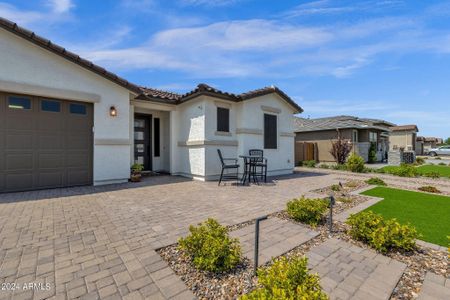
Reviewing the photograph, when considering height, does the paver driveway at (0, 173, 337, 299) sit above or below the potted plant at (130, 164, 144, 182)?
below

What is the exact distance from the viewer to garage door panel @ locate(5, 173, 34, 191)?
585cm

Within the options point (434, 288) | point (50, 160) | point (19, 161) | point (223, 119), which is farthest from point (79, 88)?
point (434, 288)

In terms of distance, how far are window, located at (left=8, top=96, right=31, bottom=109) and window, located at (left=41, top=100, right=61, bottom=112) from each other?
0.31 meters

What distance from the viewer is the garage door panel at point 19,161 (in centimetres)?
584

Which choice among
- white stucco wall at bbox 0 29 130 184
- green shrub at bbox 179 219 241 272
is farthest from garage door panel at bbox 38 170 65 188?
green shrub at bbox 179 219 241 272

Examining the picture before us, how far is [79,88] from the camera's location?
6.79 meters

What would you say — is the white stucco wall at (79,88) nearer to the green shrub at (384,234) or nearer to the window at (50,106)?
the window at (50,106)

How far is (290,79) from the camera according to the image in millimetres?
12594

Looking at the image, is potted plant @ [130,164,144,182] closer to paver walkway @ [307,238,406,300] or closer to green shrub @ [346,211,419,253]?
paver walkway @ [307,238,406,300]

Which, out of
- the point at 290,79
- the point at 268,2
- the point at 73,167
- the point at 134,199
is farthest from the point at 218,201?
the point at 290,79

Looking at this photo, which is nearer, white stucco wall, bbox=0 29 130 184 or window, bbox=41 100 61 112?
white stucco wall, bbox=0 29 130 184

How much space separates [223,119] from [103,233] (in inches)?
256

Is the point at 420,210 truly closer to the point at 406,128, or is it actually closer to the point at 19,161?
the point at 19,161

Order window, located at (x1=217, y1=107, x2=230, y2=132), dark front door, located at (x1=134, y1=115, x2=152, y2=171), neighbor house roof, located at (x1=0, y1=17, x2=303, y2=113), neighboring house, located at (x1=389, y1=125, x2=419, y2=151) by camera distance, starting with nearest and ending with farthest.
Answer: neighbor house roof, located at (x1=0, y1=17, x2=303, y2=113) → window, located at (x1=217, y1=107, x2=230, y2=132) → dark front door, located at (x1=134, y1=115, x2=152, y2=171) → neighboring house, located at (x1=389, y1=125, x2=419, y2=151)
